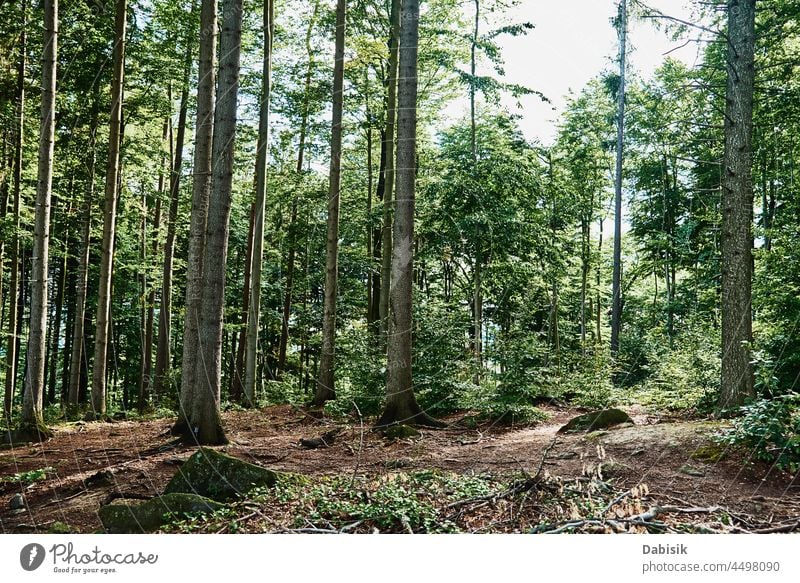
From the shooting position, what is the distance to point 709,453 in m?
4.72

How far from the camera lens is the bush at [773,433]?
4.29 m

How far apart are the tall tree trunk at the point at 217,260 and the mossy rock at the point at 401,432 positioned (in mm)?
1815

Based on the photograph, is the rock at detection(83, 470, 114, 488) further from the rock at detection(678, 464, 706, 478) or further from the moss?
the rock at detection(678, 464, 706, 478)

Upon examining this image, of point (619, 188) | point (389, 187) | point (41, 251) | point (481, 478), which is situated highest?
point (389, 187)

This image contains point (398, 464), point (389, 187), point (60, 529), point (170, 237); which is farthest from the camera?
point (170, 237)

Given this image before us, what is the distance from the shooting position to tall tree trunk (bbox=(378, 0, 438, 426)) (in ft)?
21.8

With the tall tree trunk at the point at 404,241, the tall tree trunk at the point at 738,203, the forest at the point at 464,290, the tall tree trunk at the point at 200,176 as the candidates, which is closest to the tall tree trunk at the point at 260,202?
the forest at the point at 464,290

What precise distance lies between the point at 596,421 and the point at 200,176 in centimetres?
550

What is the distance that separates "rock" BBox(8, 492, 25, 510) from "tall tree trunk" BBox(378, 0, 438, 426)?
364 cm

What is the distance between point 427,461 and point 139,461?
2784mm

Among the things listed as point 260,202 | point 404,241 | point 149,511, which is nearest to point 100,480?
point 149,511

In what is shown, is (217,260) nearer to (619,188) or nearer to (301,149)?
(619,188)

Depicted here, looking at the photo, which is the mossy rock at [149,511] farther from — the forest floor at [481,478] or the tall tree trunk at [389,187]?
the tall tree trunk at [389,187]
